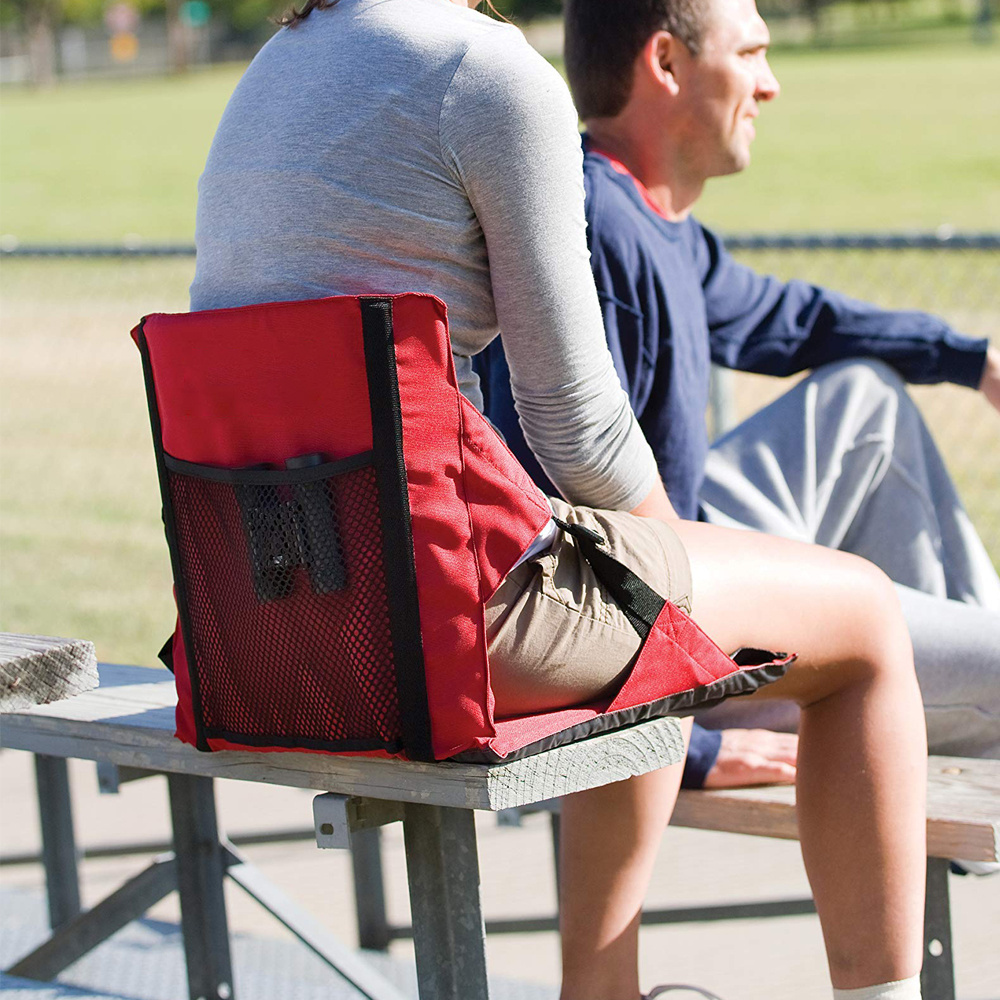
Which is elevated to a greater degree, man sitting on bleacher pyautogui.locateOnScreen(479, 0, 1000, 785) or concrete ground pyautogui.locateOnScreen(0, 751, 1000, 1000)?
man sitting on bleacher pyautogui.locateOnScreen(479, 0, 1000, 785)

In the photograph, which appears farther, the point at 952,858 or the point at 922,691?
the point at 922,691

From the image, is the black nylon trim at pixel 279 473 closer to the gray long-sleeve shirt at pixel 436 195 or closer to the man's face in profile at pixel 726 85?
the gray long-sleeve shirt at pixel 436 195

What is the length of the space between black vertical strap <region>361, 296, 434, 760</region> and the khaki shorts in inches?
4.0

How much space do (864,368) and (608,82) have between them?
2.45ft

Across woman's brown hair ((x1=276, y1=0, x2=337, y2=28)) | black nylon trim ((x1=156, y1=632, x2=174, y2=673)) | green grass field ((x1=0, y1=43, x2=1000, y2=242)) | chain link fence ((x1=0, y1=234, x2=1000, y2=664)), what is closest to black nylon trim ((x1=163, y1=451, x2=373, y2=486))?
black nylon trim ((x1=156, y1=632, x2=174, y2=673))

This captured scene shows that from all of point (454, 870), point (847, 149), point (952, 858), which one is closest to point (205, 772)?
point (454, 870)

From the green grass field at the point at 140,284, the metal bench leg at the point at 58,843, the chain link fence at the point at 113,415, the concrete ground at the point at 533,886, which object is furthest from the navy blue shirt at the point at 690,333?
the green grass field at the point at 140,284

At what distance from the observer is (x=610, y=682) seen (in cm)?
195

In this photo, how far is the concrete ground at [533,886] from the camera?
3545 mm

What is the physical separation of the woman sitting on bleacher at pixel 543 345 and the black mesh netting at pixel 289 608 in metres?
0.15

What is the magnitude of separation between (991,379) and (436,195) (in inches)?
65.8

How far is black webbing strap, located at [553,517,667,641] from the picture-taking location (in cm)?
190

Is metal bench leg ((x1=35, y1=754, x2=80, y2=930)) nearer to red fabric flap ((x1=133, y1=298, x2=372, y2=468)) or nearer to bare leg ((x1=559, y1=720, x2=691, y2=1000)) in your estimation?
bare leg ((x1=559, y1=720, x2=691, y2=1000))

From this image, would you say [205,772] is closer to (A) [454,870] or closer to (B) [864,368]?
(A) [454,870]
